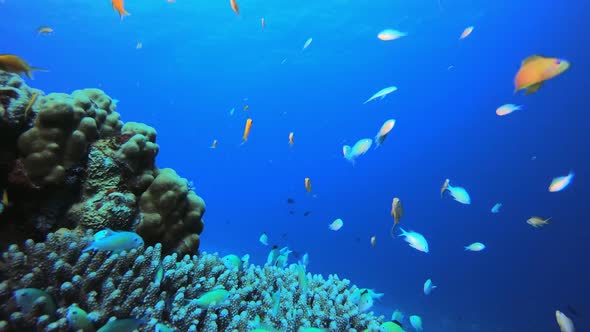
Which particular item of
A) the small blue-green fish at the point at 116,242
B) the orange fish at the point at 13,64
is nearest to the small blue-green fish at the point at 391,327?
the small blue-green fish at the point at 116,242

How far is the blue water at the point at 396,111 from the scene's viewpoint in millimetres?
35688

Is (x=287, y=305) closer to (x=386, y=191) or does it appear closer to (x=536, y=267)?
(x=536, y=267)

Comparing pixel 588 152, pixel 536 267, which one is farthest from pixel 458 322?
pixel 588 152

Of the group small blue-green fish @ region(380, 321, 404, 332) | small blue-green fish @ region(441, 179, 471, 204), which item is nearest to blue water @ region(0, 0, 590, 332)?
small blue-green fish @ region(441, 179, 471, 204)

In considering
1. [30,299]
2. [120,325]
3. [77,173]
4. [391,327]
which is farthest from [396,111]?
[30,299]

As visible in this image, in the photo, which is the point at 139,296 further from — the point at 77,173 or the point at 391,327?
the point at 391,327

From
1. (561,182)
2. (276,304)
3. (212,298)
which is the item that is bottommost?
(276,304)

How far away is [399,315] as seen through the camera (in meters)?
5.77

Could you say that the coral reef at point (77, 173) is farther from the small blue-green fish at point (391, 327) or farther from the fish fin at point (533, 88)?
the fish fin at point (533, 88)

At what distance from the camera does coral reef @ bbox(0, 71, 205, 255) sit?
3422 millimetres

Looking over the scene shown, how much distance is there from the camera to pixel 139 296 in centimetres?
285

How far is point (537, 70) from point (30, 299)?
4.01 m

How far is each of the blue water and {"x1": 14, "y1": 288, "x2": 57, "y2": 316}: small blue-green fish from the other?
987 inches

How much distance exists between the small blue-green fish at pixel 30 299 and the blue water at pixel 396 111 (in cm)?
2507
